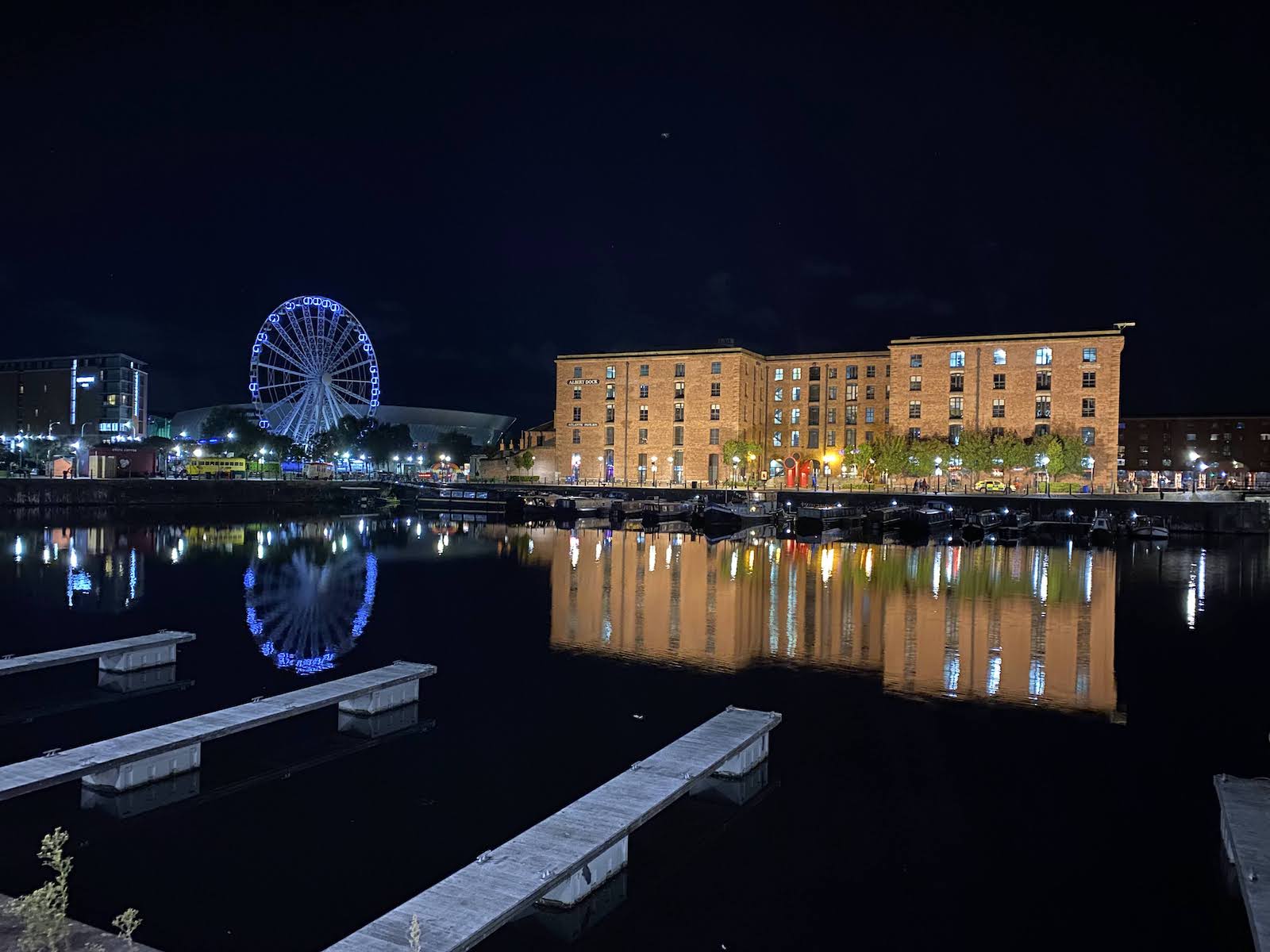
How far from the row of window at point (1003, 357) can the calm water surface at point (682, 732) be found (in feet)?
172

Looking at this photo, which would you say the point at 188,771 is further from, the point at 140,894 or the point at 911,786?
the point at 911,786

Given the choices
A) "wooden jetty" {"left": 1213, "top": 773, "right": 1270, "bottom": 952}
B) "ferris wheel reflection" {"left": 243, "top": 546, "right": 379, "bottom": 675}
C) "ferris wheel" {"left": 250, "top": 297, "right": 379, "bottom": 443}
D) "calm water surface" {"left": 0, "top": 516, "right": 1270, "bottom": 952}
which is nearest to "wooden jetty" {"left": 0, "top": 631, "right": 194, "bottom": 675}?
"calm water surface" {"left": 0, "top": 516, "right": 1270, "bottom": 952}

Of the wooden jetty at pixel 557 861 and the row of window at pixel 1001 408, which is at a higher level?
the row of window at pixel 1001 408

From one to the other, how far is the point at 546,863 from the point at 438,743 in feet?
17.0

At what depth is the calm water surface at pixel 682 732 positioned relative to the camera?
26.2 ft

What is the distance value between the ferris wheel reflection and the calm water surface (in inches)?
7.3

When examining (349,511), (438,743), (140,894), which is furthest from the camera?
(349,511)

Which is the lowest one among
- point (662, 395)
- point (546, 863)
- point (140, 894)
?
point (140, 894)

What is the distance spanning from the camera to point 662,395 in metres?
91.4

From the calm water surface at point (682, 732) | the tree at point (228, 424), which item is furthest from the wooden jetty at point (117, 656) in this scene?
the tree at point (228, 424)

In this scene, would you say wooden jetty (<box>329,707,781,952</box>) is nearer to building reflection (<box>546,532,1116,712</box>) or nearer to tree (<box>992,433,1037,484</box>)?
building reflection (<box>546,532,1116,712</box>)

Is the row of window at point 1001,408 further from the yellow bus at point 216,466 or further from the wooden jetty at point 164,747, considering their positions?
A: the wooden jetty at point 164,747

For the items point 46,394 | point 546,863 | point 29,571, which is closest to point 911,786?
point 546,863

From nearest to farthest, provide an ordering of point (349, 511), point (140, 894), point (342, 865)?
point (140, 894)
point (342, 865)
point (349, 511)
